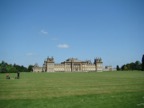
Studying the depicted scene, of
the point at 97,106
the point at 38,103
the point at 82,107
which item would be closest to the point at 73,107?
the point at 82,107

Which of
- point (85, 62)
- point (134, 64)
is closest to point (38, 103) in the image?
point (134, 64)

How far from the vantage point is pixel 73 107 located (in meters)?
11.7

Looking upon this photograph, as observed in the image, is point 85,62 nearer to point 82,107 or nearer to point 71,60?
point 71,60

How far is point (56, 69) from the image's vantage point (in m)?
190

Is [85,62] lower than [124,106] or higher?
higher

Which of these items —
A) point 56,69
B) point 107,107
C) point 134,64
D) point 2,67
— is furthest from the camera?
point 56,69

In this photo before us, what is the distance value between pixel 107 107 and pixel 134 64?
17122cm

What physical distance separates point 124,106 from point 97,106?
156 cm

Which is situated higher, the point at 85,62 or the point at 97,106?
the point at 85,62

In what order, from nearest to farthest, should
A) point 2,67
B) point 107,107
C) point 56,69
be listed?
point 107,107
point 2,67
point 56,69

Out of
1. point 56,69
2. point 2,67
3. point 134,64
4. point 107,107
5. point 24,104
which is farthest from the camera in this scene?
point 56,69

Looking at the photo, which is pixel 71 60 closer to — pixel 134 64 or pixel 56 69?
pixel 56 69

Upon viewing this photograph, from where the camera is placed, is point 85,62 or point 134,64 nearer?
point 134,64

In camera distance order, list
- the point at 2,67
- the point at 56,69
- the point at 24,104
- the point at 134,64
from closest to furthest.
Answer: the point at 24,104, the point at 2,67, the point at 134,64, the point at 56,69
